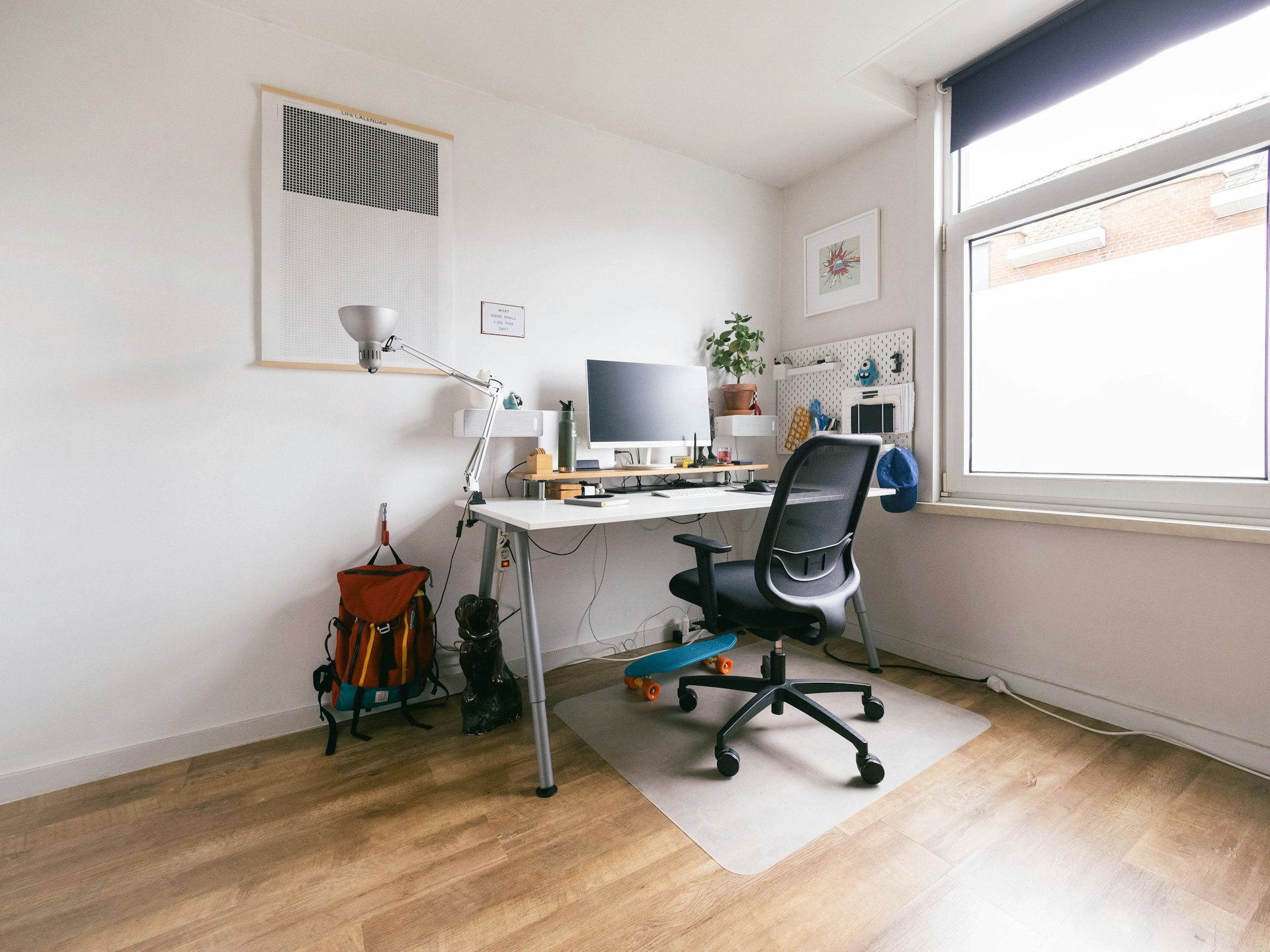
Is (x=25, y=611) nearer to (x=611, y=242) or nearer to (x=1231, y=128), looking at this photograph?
(x=611, y=242)

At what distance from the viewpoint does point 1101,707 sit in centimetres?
206

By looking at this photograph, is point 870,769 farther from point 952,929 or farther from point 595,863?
point 595,863

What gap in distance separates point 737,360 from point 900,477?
103 centimetres

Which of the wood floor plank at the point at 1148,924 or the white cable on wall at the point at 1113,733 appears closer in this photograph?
the wood floor plank at the point at 1148,924

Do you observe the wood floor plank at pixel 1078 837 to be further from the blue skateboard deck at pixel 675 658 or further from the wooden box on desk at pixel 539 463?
the wooden box on desk at pixel 539 463

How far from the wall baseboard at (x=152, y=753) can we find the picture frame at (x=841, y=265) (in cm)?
299

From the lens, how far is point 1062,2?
204cm

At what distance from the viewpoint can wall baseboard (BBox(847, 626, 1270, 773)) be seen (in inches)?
68.9

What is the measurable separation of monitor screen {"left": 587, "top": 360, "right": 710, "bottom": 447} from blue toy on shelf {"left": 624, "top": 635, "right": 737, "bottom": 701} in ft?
3.01

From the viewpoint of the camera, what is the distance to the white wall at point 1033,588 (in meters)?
1.80

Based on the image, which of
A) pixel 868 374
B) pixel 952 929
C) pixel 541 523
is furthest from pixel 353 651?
pixel 868 374

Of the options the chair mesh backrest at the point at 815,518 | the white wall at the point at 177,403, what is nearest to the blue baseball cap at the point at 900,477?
the chair mesh backrest at the point at 815,518

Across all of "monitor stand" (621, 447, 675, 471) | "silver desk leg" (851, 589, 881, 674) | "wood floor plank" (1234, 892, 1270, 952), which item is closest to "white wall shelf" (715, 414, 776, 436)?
"monitor stand" (621, 447, 675, 471)

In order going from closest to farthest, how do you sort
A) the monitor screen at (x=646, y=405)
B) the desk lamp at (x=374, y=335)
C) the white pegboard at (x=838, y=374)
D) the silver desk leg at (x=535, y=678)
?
the silver desk leg at (x=535, y=678)
the desk lamp at (x=374, y=335)
the monitor screen at (x=646, y=405)
the white pegboard at (x=838, y=374)
